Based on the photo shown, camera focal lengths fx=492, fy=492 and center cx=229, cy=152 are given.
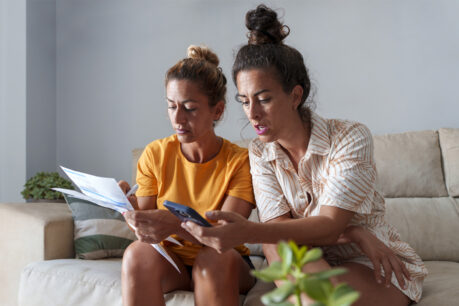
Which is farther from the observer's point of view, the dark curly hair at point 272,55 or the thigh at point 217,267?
the dark curly hair at point 272,55

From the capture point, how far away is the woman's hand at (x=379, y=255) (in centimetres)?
123

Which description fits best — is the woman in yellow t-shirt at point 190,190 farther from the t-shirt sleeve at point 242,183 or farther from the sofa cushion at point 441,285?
the sofa cushion at point 441,285

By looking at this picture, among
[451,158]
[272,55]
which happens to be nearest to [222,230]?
[272,55]

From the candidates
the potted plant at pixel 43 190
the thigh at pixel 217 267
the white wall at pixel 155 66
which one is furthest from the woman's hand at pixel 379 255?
the potted plant at pixel 43 190

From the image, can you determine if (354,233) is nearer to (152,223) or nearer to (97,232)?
(152,223)

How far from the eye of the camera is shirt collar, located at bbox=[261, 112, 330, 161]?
136 centimetres

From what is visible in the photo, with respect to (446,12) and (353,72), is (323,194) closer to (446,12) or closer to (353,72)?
(353,72)

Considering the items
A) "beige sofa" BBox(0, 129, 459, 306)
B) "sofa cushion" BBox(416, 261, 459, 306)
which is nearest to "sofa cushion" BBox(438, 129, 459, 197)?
"beige sofa" BBox(0, 129, 459, 306)

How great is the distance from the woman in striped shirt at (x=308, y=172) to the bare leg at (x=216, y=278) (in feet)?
0.39

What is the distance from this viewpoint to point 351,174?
129cm

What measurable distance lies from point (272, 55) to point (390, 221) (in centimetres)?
97

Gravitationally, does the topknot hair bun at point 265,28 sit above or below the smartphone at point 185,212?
above

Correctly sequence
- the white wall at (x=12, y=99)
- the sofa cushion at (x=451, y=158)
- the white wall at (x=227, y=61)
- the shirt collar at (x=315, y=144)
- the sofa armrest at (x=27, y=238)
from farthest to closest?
the white wall at (x=12, y=99)
the white wall at (x=227, y=61)
the sofa cushion at (x=451, y=158)
the sofa armrest at (x=27, y=238)
the shirt collar at (x=315, y=144)

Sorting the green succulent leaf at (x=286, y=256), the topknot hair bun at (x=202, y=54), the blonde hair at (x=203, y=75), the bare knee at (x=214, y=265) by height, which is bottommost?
the bare knee at (x=214, y=265)
